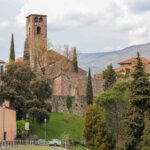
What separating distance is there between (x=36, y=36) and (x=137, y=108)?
62562 millimetres

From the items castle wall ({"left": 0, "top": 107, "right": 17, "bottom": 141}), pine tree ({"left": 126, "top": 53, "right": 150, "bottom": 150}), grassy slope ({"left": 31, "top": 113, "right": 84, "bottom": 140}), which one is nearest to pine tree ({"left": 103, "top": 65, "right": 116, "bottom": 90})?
grassy slope ({"left": 31, "top": 113, "right": 84, "bottom": 140})

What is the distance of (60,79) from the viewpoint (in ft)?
428

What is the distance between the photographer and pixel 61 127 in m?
109

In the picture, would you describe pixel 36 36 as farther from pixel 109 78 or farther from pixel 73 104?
pixel 73 104

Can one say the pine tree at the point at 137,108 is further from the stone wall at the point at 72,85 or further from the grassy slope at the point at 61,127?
the stone wall at the point at 72,85

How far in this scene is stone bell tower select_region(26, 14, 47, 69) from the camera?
5069 inches

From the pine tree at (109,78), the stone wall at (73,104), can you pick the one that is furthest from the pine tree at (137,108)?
the pine tree at (109,78)

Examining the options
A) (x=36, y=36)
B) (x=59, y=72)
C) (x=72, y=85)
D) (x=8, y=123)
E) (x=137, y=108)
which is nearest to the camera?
(x=137, y=108)

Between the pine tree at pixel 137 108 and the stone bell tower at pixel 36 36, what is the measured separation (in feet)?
149

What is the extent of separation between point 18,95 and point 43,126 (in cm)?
717

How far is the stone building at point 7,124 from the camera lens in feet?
294

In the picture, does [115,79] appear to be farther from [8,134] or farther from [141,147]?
[141,147]

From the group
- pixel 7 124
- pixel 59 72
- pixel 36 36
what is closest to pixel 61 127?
pixel 7 124

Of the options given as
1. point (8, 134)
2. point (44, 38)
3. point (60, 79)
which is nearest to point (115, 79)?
point (60, 79)
